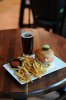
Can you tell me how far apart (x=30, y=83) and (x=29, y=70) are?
7 centimetres

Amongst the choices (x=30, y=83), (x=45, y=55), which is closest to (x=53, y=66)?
(x=45, y=55)

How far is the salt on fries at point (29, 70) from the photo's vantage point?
936 millimetres

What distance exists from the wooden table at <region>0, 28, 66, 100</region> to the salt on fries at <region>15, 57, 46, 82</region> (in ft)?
0.09

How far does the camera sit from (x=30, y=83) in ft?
3.03

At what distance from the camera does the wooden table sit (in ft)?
2.91

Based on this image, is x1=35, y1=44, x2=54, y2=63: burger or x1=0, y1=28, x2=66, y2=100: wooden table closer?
x1=0, y1=28, x2=66, y2=100: wooden table

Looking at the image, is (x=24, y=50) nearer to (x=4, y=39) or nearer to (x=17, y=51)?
(x=17, y=51)

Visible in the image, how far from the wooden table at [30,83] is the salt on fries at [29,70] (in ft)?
0.09

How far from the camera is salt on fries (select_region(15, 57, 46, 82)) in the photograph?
36.9 inches

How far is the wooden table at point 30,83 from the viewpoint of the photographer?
2.91 feet

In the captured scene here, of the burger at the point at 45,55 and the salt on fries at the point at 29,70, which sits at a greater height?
the burger at the point at 45,55

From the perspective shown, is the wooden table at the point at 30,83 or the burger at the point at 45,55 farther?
the burger at the point at 45,55

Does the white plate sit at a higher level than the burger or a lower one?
lower

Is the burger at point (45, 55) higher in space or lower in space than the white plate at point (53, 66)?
higher
